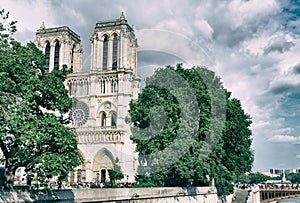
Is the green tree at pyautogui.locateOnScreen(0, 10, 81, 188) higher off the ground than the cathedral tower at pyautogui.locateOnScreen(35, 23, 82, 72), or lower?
lower

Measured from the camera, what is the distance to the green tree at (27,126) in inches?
595

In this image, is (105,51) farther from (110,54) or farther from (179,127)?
(179,127)

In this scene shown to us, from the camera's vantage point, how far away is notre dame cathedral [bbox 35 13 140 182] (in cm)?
5506

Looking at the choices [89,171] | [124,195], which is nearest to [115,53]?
[89,171]

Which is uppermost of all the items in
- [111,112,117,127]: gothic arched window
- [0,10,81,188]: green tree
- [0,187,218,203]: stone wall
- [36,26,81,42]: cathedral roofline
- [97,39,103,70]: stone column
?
[36,26,81,42]: cathedral roofline

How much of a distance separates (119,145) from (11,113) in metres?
39.7

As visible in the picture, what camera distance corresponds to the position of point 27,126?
48.8ft

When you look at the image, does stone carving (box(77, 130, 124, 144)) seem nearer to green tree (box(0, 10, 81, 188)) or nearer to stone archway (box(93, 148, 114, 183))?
stone archway (box(93, 148, 114, 183))

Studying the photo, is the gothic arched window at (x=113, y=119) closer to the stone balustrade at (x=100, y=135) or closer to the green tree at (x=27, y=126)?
the stone balustrade at (x=100, y=135)

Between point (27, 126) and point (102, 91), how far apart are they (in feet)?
146

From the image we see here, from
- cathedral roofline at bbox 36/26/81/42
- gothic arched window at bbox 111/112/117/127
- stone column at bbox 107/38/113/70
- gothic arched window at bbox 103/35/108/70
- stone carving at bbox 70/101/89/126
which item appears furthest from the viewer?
cathedral roofline at bbox 36/26/81/42

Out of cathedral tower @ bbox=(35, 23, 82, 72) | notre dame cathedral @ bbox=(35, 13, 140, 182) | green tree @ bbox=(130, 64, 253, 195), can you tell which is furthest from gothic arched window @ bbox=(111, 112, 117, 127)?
green tree @ bbox=(130, 64, 253, 195)

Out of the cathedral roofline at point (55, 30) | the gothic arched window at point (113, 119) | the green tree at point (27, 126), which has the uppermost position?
the cathedral roofline at point (55, 30)

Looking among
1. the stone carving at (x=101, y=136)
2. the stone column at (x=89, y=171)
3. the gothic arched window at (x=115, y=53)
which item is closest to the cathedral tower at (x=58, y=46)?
the gothic arched window at (x=115, y=53)
